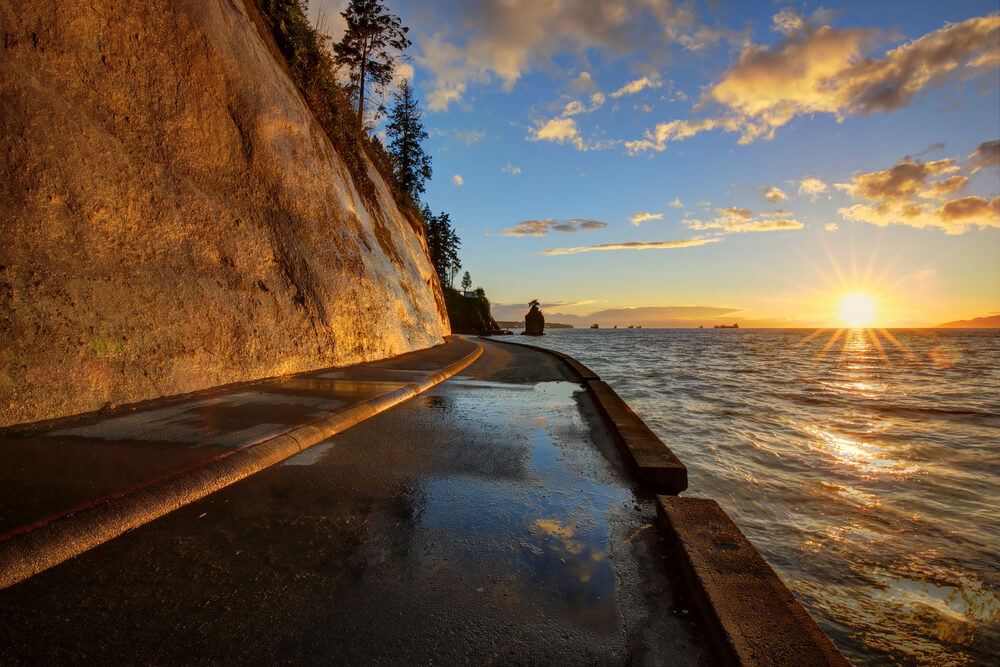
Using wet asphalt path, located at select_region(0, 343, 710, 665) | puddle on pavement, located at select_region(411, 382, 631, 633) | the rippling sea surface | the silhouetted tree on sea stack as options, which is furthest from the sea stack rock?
wet asphalt path, located at select_region(0, 343, 710, 665)

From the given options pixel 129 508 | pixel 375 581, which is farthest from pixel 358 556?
pixel 129 508

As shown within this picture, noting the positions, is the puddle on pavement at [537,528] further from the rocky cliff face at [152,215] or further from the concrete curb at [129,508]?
the rocky cliff face at [152,215]

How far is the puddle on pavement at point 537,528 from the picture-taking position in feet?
7.14

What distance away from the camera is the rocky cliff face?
4.83m

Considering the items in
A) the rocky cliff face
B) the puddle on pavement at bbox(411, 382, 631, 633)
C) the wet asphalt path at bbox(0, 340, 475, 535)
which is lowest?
the puddle on pavement at bbox(411, 382, 631, 633)

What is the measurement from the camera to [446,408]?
6.93 m

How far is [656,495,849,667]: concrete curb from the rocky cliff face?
607cm

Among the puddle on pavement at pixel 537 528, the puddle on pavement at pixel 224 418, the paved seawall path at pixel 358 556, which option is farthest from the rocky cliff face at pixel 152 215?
the puddle on pavement at pixel 537 528

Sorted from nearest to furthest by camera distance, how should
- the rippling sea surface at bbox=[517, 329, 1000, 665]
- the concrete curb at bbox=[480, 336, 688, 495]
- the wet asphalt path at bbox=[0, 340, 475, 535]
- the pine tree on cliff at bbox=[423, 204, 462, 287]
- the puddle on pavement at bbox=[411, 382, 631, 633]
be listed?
the puddle on pavement at bbox=[411, 382, 631, 633] → the rippling sea surface at bbox=[517, 329, 1000, 665] → the wet asphalt path at bbox=[0, 340, 475, 535] → the concrete curb at bbox=[480, 336, 688, 495] → the pine tree on cliff at bbox=[423, 204, 462, 287]

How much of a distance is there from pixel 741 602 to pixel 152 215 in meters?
8.07

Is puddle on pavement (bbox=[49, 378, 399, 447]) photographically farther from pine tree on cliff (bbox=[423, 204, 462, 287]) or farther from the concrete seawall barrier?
pine tree on cliff (bbox=[423, 204, 462, 287])

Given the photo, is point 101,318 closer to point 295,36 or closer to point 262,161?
point 262,161

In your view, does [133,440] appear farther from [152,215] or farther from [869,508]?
[869,508]

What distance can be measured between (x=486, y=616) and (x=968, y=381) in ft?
94.5
